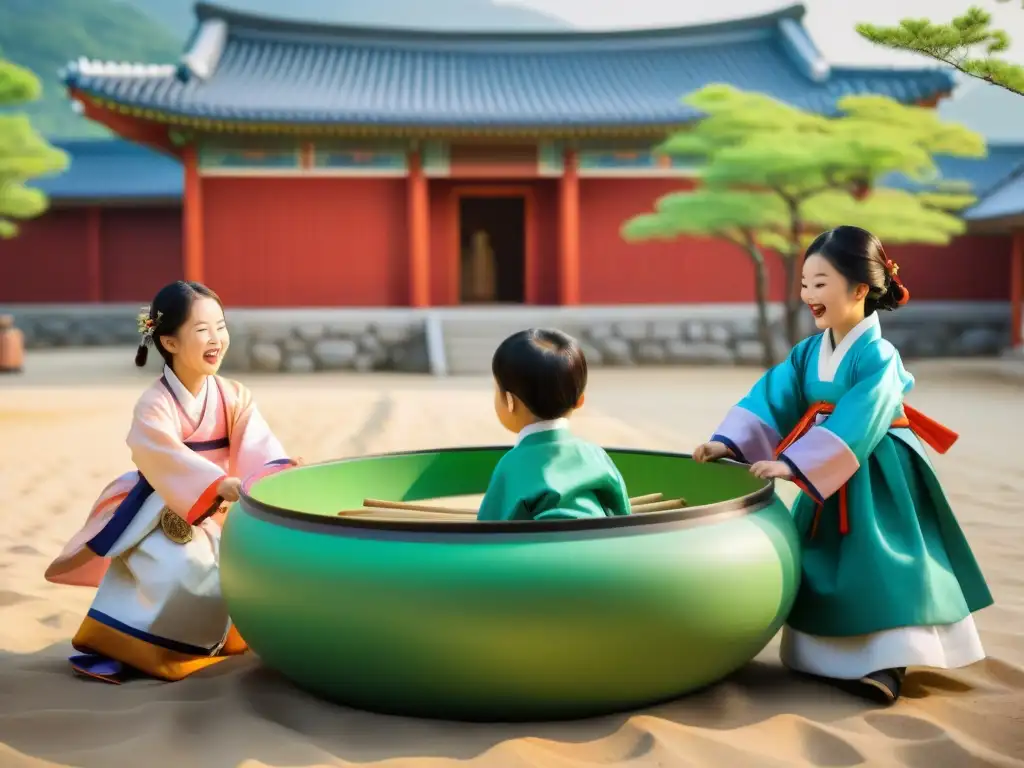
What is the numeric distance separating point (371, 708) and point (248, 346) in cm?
1347

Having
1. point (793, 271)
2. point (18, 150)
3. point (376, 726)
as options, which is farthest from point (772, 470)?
point (18, 150)

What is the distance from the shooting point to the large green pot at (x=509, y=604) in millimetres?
2232

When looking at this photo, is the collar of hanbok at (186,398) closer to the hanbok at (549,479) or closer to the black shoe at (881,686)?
the hanbok at (549,479)

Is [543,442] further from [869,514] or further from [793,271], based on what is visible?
[793,271]

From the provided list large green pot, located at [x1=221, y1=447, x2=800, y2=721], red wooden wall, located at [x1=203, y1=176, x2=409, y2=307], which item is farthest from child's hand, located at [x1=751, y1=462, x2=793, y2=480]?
red wooden wall, located at [x1=203, y1=176, x2=409, y2=307]

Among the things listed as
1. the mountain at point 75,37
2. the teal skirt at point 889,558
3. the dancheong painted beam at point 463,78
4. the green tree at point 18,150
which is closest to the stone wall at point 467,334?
the dancheong painted beam at point 463,78

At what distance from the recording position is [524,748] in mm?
2246

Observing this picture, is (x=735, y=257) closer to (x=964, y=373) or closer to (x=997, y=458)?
(x=964, y=373)

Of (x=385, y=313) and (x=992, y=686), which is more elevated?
(x=385, y=313)

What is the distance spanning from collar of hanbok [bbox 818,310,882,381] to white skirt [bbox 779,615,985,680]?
2.25ft

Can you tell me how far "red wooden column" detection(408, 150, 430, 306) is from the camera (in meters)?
15.8

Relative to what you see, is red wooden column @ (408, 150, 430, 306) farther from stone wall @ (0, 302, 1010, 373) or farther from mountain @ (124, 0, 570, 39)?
mountain @ (124, 0, 570, 39)

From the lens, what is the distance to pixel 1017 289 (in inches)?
638

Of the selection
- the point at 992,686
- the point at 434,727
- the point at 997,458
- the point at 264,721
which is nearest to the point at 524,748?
the point at 434,727
